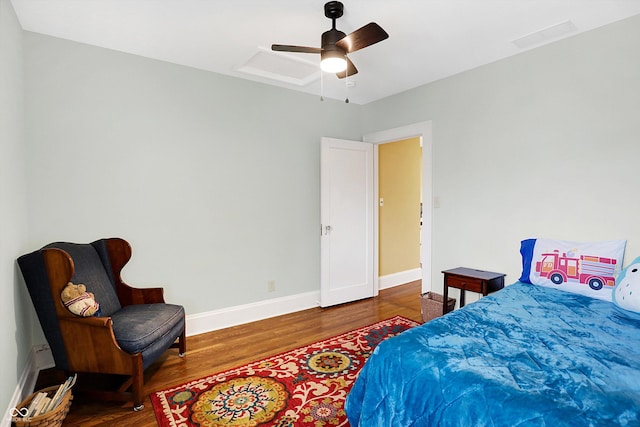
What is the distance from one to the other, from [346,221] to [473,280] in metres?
1.75

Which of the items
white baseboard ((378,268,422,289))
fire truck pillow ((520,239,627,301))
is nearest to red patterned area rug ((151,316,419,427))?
fire truck pillow ((520,239,627,301))

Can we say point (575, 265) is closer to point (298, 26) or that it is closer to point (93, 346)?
point (298, 26)

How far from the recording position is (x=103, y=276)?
8.93 feet

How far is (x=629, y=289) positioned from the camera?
7.06 ft

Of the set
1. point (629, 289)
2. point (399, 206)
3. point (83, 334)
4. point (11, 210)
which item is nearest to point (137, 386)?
point (83, 334)

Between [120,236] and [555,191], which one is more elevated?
[555,191]

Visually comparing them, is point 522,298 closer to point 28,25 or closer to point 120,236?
point 120,236

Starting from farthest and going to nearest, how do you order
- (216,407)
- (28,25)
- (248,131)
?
1. (248,131)
2. (28,25)
3. (216,407)

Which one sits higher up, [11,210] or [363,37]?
[363,37]

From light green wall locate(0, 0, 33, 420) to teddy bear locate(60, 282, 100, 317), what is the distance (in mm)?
292

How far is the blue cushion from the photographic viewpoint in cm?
225

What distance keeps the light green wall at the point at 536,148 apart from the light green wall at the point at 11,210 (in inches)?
143


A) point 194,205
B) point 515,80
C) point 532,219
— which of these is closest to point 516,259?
point 532,219

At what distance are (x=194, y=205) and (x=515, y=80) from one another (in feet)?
10.8
